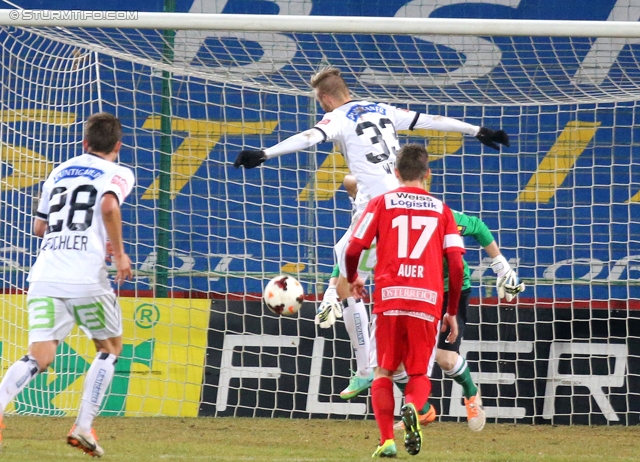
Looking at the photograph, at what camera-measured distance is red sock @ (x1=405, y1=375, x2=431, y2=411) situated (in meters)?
5.47

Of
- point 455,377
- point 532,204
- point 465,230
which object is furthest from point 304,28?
point 532,204

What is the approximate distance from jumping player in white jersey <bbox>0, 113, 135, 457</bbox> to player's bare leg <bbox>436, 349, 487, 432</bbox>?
2.52 meters

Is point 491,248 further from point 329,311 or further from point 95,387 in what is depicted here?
point 95,387

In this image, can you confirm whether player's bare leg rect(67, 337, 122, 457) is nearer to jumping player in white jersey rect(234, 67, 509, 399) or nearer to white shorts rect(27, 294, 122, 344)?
white shorts rect(27, 294, 122, 344)

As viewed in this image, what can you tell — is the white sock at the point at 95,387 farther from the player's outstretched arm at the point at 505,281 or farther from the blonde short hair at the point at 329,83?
the player's outstretched arm at the point at 505,281

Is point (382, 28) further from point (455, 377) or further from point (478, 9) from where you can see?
point (478, 9)

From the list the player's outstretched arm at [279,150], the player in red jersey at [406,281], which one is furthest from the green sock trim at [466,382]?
the player's outstretched arm at [279,150]

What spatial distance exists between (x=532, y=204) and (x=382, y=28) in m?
3.78

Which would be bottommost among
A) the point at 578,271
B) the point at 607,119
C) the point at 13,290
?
the point at 13,290

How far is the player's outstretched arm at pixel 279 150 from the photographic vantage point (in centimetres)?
640

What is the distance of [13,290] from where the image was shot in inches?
355

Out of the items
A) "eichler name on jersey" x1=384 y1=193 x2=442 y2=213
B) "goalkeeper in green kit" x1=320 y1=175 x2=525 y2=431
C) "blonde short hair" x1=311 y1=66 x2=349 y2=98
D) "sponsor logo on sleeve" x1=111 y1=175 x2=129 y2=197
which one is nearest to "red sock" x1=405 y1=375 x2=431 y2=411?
"eichler name on jersey" x1=384 y1=193 x2=442 y2=213

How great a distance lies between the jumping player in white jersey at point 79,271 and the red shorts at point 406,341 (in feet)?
4.60

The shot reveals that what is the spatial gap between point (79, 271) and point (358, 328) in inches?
102
